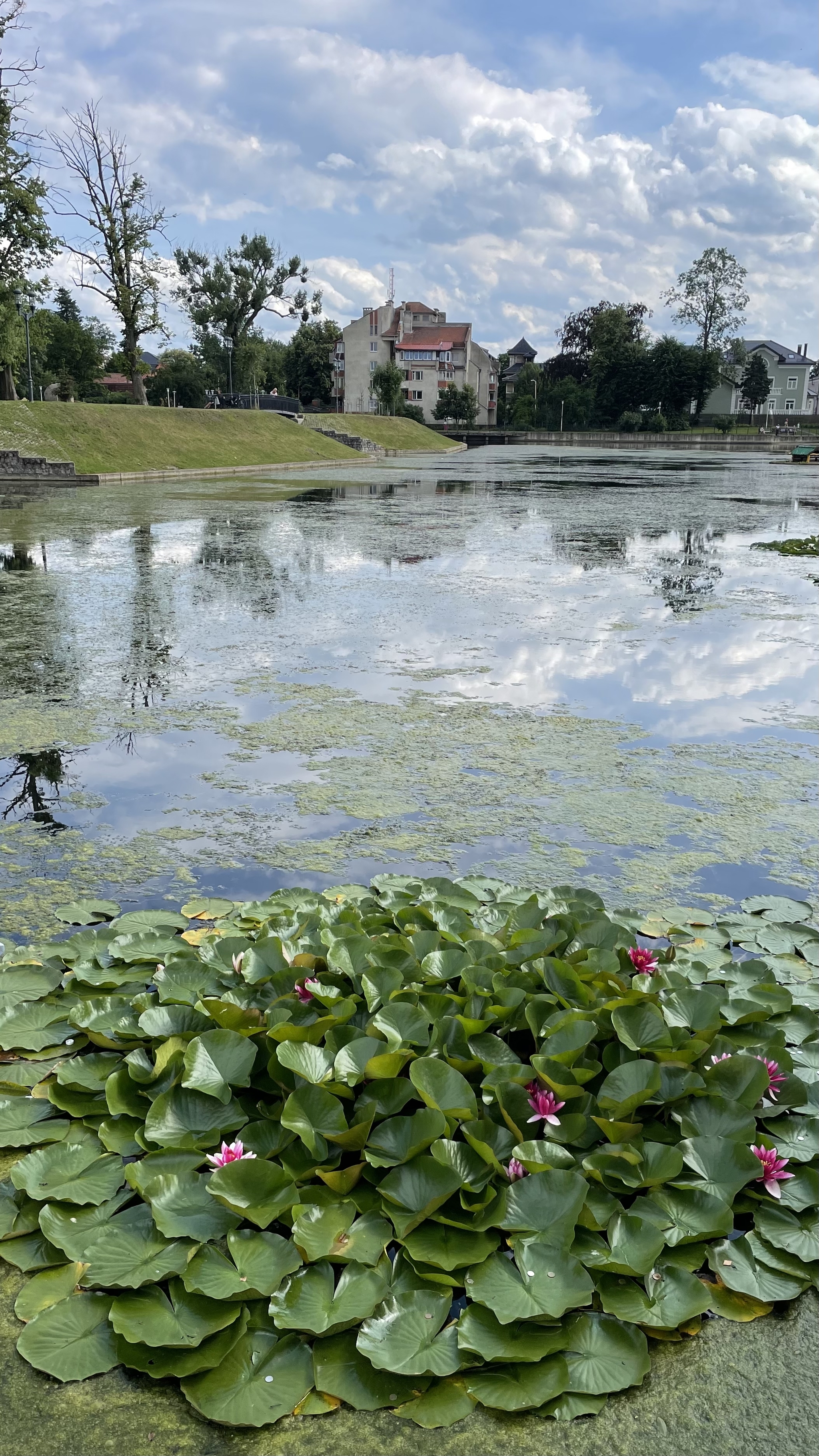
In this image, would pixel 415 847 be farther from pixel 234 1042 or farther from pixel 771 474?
pixel 771 474

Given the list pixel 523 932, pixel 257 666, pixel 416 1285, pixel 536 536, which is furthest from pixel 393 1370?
pixel 536 536

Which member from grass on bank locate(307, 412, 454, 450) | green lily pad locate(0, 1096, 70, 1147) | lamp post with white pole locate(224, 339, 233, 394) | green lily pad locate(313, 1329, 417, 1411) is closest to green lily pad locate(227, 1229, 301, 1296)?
green lily pad locate(313, 1329, 417, 1411)

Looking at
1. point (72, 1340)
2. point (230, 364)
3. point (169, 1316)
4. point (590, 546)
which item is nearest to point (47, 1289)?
point (72, 1340)

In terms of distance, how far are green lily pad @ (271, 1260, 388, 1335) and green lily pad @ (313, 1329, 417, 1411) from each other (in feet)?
0.10

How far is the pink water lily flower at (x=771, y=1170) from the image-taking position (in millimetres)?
2055

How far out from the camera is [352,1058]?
2.25m

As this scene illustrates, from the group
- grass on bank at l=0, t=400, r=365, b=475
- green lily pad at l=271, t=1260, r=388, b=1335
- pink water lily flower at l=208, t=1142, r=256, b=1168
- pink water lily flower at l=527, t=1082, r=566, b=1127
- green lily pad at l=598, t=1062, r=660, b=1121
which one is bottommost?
green lily pad at l=271, t=1260, r=388, b=1335

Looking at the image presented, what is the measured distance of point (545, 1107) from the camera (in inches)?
86.1

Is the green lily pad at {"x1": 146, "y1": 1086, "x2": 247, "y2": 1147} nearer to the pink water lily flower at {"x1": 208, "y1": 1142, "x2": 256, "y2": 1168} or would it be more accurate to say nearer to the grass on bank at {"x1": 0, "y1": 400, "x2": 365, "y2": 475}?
the pink water lily flower at {"x1": 208, "y1": 1142, "x2": 256, "y2": 1168}

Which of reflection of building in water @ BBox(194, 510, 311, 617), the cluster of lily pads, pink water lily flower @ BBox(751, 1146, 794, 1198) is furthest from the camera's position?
reflection of building in water @ BBox(194, 510, 311, 617)

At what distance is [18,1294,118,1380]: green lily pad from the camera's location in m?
1.67

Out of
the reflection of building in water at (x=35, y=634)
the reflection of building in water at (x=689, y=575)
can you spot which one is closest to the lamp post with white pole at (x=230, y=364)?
the reflection of building in water at (x=689, y=575)

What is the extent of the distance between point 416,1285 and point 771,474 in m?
35.7

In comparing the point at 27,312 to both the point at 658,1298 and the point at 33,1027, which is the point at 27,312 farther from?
the point at 658,1298
